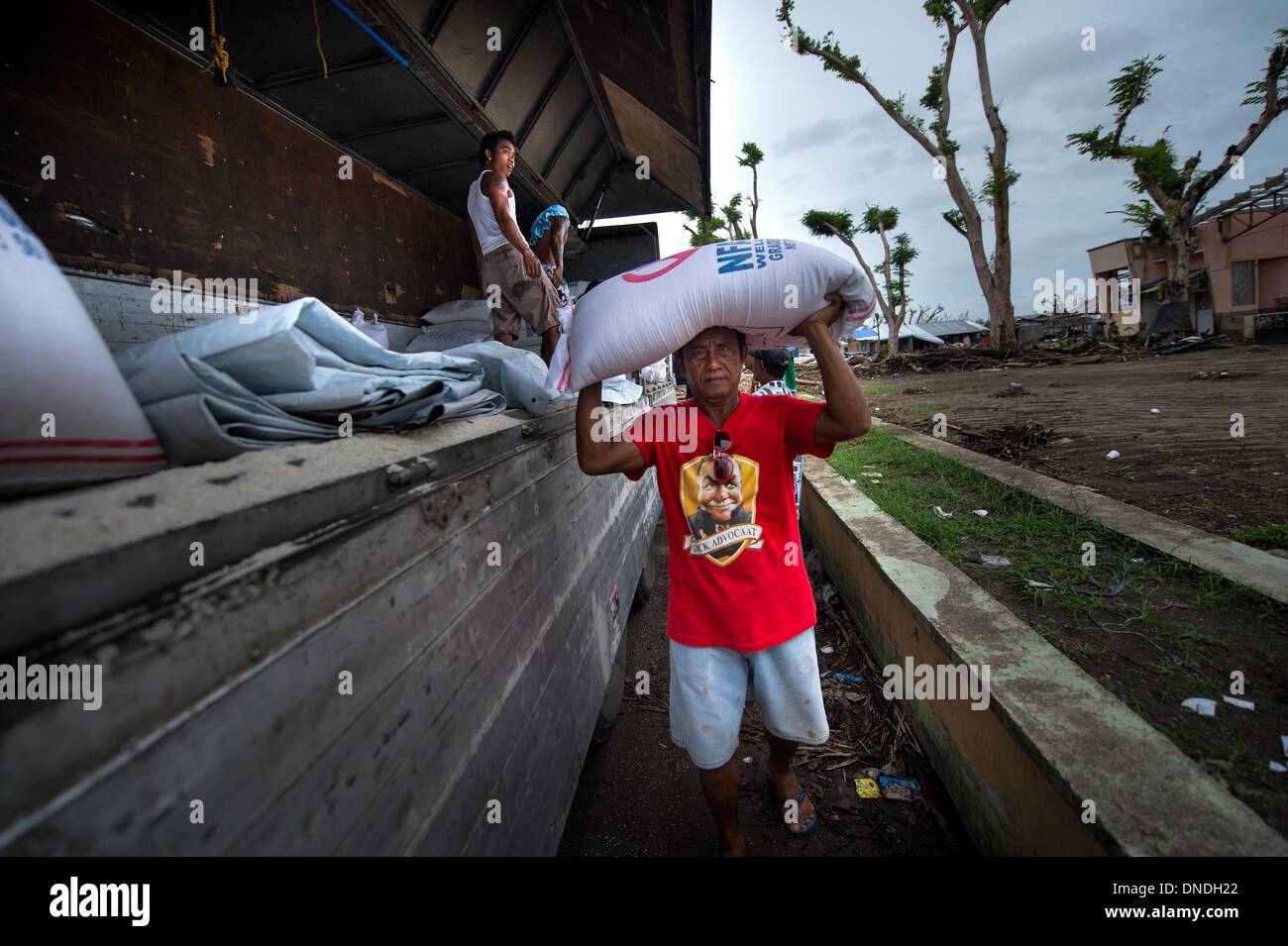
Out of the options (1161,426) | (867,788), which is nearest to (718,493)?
(867,788)

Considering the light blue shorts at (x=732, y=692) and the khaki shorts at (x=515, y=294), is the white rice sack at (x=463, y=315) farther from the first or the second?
the light blue shorts at (x=732, y=692)

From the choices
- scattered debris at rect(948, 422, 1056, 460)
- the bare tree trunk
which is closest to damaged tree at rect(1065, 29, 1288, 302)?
the bare tree trunk

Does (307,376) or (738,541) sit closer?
(307,376)

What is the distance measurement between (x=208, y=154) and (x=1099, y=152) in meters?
24.8

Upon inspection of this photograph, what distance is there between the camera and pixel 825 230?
31.2m

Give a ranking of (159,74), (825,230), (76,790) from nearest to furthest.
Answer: (76,790) < (159,74) < (825,230)

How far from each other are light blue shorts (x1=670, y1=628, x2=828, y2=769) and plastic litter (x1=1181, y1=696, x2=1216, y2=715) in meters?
1.09

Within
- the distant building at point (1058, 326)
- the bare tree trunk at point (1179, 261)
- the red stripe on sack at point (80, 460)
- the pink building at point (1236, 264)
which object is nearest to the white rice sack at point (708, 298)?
the red stripe on sack at point (80, 460)

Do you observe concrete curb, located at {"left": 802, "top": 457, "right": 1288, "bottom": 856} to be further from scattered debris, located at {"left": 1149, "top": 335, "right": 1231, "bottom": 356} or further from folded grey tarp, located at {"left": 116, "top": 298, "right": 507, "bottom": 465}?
scattered debris, located at {"left": 1149, "top": 335, "right": 1231, "bottom": 356}

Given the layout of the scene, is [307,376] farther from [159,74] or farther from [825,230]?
[825,230]

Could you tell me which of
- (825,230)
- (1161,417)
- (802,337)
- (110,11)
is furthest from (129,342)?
(825,230)

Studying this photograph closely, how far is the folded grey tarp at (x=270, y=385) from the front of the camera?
93 cm

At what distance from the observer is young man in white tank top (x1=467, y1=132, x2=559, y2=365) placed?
336 centimetres
